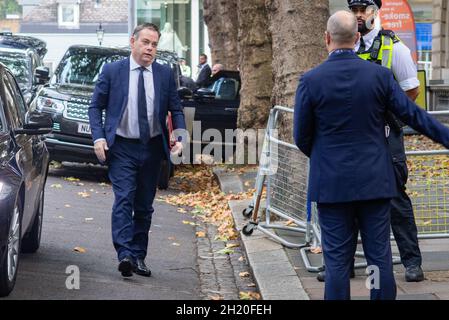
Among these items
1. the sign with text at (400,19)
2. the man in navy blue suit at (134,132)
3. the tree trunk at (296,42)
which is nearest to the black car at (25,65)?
the sign with text at (400,19)

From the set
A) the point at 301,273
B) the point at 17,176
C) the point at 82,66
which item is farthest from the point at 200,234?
the point at 82,66

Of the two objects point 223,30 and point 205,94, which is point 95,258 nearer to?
point 205,94

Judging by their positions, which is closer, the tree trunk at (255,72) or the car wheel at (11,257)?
the car wheel at (11,257)

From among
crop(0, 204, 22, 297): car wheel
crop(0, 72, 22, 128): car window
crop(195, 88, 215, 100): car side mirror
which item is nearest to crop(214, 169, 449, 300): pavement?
crop(0, 204, 22, 297): car wheel

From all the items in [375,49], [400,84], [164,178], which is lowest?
[164,178]

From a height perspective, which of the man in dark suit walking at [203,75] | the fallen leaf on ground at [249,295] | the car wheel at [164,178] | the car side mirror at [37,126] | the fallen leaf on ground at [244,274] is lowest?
the car wheel at [164,178]

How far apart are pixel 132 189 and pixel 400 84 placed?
220 cm

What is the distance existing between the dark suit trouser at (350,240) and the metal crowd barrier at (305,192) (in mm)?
2018

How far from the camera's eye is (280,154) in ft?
32.3

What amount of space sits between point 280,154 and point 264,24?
9.24 m

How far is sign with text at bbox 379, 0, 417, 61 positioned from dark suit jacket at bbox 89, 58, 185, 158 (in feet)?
44.7

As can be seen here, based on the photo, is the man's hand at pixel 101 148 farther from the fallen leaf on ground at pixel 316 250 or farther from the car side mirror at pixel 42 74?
the car side mirror at pixel 42 74

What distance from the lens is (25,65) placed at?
19875mm

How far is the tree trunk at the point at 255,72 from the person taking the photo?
18312 millimetres
